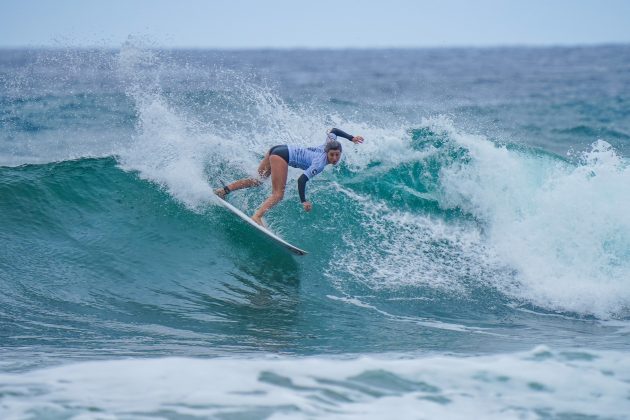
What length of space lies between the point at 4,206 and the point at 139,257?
2.51m

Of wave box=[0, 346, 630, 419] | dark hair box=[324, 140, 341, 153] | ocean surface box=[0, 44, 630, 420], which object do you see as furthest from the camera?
dark hair box=[324, 140, 341, 153]

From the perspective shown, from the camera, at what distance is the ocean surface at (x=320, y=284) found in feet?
18.1

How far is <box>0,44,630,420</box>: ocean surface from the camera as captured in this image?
217 inches

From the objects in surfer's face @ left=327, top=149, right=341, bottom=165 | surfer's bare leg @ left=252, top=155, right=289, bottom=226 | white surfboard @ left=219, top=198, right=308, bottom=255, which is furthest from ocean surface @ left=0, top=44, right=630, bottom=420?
surfer's face @ left=327, top=149, right=341, bottom=165

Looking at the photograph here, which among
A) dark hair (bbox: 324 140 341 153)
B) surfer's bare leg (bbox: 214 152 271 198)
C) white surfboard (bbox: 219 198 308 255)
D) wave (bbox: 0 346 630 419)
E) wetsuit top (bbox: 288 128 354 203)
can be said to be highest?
dark hair (bbox: 324 140 341 153)

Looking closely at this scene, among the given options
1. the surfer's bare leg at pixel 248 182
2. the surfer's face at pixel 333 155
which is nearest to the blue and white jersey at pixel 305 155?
the surfer's face at pixel 333 155

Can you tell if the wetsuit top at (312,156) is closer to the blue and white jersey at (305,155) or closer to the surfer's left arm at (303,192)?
the blue and white jersey at (305,155)

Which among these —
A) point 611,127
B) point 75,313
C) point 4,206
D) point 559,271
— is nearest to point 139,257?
point 75,313

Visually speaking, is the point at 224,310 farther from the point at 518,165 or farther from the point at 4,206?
the point at 518,165

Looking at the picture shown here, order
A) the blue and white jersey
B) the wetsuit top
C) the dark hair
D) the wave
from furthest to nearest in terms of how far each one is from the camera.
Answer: the blue and white jersey, the wetsuit top, the dark hair, the wave

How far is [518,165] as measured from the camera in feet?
38.2

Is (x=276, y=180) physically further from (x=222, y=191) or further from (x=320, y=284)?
(x=320, y=284)

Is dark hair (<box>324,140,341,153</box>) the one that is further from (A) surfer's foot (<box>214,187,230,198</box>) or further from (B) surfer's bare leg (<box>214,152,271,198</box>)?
(A) surfer's foot (<box>214,187,230,198</box>)

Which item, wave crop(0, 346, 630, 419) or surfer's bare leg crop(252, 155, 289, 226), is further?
surfer's bare leg crop(252, 155, 289, 226)
